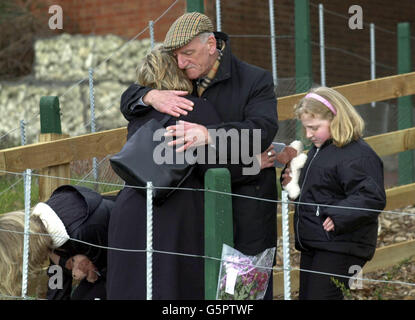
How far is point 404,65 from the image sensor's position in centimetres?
826

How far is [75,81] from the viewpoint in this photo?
1052 centimetres

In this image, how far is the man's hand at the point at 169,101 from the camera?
389cm

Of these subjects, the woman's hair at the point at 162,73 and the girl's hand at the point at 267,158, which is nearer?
the woman's hair at the point at 162,73

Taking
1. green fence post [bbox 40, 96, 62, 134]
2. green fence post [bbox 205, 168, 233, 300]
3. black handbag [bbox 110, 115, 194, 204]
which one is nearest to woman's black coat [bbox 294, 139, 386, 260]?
green fence post [bbox 205, 168, 233, 300]

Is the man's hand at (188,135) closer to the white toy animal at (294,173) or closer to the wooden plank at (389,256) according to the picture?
the white toy animal at (294,173)

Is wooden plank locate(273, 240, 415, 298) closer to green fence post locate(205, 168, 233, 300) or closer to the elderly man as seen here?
the elderly man

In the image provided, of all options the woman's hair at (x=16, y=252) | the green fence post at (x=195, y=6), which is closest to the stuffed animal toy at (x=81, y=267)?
the woman's hair at (x=16, y=252)

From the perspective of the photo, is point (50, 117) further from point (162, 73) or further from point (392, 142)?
point (392, 142)

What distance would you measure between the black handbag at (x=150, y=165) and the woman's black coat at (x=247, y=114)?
0.71ft

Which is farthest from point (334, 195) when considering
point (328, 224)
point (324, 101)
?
point (324, 101)

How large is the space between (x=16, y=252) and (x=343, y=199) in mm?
1624

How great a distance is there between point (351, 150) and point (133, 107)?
1.09 metres

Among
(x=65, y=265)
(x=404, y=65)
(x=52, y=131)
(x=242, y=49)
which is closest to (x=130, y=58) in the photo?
(x=242, y=49)
